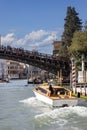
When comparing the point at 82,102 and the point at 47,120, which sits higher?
the point at 82,102

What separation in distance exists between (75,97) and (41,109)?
7.72 ft

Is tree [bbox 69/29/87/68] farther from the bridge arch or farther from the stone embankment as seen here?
the stone embankment

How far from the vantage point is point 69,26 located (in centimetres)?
8644

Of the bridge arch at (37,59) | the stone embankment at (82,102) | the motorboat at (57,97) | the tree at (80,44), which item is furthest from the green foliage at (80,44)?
the stone embankment at (82,102)

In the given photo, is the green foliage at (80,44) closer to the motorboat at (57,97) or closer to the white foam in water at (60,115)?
the motorboat at (57,97)

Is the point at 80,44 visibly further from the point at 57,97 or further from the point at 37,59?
the point at 37,59

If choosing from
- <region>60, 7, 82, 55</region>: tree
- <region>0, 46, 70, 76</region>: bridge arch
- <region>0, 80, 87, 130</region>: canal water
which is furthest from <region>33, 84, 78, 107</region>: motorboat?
<region>60, 7, 82, 55</region>: tree

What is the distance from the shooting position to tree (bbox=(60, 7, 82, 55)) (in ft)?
278

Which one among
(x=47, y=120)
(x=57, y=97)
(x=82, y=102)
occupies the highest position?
(x=57, y=97)

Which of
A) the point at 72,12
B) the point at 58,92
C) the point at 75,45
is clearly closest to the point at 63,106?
the point at 58,92

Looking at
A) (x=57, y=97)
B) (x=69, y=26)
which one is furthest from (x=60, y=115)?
(x=69, y=26)

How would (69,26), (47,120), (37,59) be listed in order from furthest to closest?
(69,26) < (37,59) < (47,120)

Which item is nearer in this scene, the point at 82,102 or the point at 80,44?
the point at 82,102

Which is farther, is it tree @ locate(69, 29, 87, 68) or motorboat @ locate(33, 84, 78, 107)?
tree @ locate(69, 29, 87, 68)
